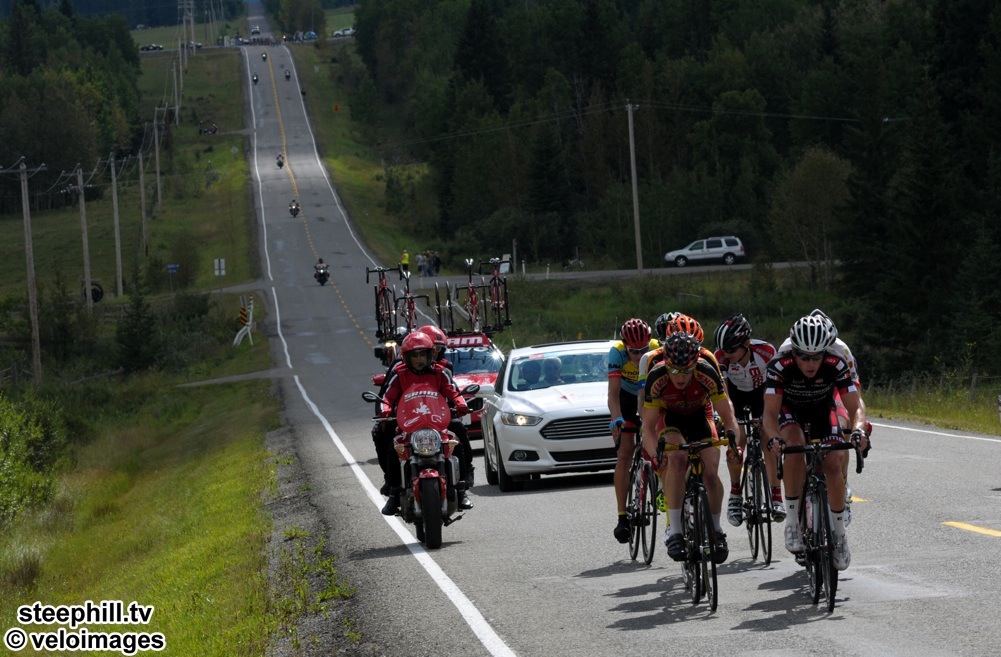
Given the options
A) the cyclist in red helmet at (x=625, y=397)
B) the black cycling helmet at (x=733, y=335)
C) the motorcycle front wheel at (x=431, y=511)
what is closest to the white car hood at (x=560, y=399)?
the motorcycle front wheel at (x=431, y=511)

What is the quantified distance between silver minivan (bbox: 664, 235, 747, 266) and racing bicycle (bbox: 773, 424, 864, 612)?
76726mm

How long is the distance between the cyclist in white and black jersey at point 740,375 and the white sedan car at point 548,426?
17.3 ft

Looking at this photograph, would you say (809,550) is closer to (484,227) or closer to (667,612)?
(667,612)

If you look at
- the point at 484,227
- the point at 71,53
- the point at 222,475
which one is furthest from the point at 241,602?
the point at 71,53

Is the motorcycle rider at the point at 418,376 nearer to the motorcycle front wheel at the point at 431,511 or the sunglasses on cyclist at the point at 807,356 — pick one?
the motorcycle front wheel at the point at 431,511

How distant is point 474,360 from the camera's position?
2681 cm

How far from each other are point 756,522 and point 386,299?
3075 centimetres

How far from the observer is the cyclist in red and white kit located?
9.32m

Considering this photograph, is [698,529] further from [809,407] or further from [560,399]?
[560,399]

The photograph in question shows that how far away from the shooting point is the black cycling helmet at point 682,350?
980cm

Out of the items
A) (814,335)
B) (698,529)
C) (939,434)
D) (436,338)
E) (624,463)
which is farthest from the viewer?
(939,434)

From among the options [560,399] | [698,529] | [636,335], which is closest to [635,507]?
[636,335]

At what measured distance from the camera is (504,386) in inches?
760

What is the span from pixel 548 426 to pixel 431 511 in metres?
4.71
